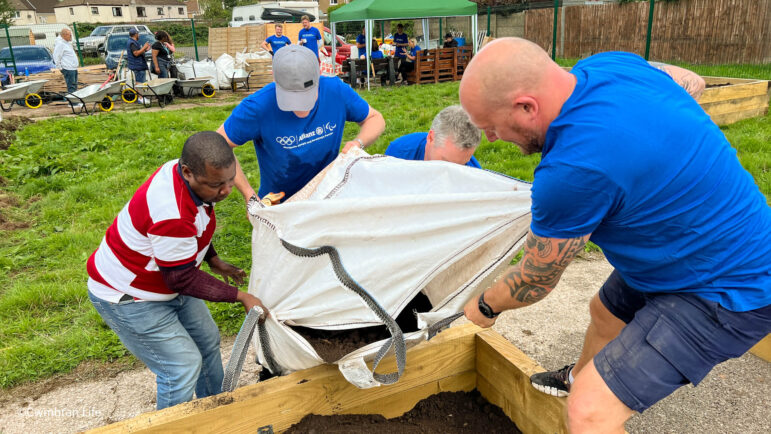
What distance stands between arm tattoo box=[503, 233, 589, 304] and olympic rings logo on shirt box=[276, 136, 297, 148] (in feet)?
5.15

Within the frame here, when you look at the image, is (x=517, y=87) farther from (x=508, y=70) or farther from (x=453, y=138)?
(x=453, y=138)

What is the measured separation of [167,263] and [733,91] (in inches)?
312

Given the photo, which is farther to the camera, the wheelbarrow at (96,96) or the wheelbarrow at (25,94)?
the wheelbarrow at (25,94)

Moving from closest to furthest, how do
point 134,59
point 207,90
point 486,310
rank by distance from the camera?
point 486,310 → point 134,59 → point 207,90

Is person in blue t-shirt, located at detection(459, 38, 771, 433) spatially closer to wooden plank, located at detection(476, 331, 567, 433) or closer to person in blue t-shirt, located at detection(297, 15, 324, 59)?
wooden plank, located at detection(476, 331, 567, 433)

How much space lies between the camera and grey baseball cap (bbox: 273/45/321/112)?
265 centimetres

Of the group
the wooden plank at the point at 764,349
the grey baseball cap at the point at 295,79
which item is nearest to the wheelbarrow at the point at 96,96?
the grey baseball cap at the point at 295,79

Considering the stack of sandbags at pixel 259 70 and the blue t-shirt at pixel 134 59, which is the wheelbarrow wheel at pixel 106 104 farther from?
the stack of sandbags at pixel 259 70

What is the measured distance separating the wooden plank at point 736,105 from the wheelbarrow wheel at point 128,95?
11102 mm

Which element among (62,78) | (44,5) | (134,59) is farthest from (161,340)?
(44,5)

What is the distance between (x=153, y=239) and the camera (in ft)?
6.21

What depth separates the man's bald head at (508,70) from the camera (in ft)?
4.86

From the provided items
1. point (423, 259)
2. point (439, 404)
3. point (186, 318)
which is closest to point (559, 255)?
point (423, 259)

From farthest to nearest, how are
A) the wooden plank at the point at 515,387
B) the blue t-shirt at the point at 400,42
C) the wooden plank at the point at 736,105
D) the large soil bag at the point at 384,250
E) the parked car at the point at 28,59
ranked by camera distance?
the parked car at the point at 28,59 → the blue t-shirt at the point at 400,42 → the wooden plank at the point at 736,105 → the wooden plank at the point at 515,387 → the large soil bag at the point at 384,250
